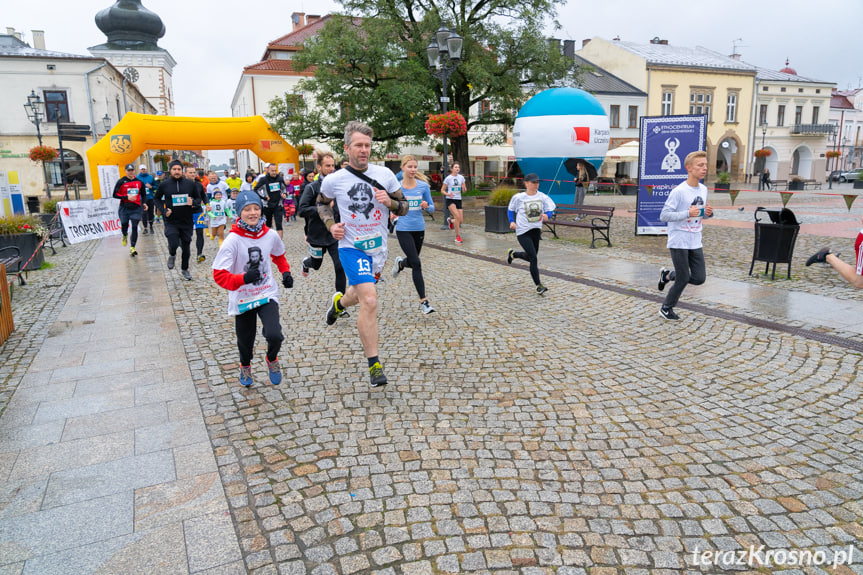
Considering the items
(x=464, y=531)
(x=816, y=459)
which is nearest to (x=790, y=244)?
(x=816, y=459)

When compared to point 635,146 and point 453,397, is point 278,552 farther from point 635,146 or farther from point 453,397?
point 635,146

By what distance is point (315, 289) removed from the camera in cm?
902

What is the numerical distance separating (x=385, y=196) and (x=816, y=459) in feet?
11.9

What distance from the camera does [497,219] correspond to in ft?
52.4

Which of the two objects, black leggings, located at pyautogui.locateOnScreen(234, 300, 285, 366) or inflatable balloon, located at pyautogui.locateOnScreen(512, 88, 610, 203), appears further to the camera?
inflatable balloon, located at pyautogui.locateOnScreen(512, 88, 610, 203)

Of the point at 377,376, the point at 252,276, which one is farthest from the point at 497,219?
the point at 252,276

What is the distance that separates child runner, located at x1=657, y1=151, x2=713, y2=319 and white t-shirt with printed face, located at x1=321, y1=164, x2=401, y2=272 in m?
3.71

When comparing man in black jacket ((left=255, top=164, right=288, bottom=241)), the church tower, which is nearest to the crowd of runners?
man in black jacket ((left=255, top=164, right=288, bottom=241))

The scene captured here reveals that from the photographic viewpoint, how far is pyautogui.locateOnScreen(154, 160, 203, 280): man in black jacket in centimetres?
989

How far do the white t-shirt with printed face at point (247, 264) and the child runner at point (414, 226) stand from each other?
2.47 m

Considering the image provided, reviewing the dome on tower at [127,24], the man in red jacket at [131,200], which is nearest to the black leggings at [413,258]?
the man in red jacket at [131,200]

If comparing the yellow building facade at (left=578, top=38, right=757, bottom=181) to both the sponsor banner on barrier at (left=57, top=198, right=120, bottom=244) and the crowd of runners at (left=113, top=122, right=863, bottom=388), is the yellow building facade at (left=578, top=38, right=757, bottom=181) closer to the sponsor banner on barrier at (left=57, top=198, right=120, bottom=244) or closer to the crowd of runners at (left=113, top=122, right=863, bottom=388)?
the sponsor banner on barrier at (left=57, top=198, right=120, bottom=244)

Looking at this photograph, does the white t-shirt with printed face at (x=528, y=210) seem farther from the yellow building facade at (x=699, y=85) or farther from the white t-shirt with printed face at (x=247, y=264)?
the yellow building facade at (x=699, y=85)

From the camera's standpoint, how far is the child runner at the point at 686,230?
6746 millimetres
